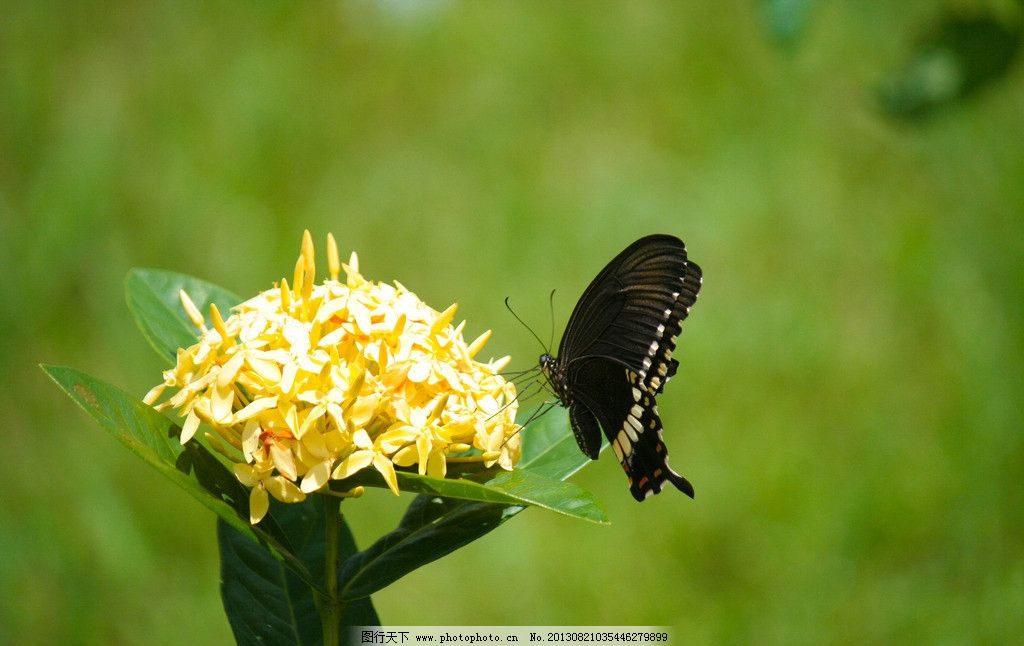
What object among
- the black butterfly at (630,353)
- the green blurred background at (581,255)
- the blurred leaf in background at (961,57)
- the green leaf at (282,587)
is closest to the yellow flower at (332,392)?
the green leaf at (282,587)

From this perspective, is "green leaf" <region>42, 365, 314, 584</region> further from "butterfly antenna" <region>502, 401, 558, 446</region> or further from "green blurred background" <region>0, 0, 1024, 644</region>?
"green blurred background" <region>0, 0, 1024, 644</region>

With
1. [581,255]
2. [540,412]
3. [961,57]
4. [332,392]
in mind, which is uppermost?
[581,255]

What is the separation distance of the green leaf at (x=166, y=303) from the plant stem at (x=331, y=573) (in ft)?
1.37

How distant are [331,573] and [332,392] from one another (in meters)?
0.27

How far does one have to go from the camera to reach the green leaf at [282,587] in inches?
62.2

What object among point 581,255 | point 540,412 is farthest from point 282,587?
point 581,255

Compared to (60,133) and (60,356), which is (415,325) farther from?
(60,133)

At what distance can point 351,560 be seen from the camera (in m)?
1.48

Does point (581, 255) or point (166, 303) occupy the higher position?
point (581, 255)

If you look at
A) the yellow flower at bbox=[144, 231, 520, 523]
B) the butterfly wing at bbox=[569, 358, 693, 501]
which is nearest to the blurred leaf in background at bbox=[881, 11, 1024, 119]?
the butterfly wing at bbox=[569, 358, 693, 501]

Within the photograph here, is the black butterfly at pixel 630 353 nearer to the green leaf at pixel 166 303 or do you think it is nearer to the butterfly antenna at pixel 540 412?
the butterfly antenna at pixel 540 412

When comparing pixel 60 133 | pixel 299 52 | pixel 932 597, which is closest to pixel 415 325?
pixel 932 597

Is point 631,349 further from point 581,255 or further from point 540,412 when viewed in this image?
point 581,255

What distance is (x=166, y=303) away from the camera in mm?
1847
